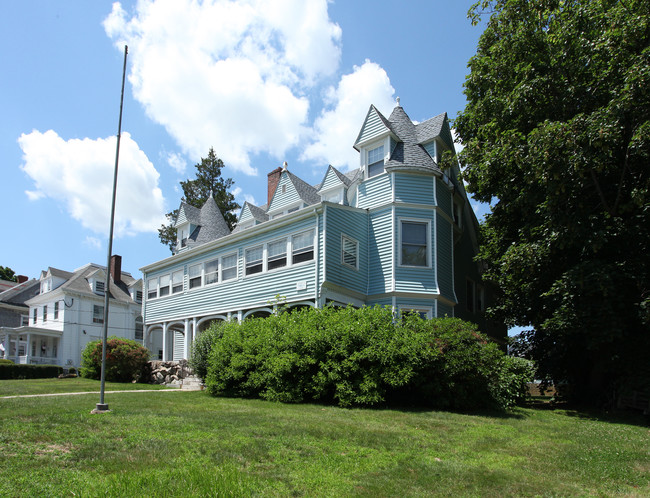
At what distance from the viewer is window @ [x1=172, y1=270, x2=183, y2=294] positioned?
2295cm

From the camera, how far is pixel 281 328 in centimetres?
1209

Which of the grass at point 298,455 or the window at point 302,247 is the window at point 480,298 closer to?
the window at point 302,247

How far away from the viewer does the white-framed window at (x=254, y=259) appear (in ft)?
60.9

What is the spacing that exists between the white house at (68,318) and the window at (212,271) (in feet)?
62.3

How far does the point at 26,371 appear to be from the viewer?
23797mm

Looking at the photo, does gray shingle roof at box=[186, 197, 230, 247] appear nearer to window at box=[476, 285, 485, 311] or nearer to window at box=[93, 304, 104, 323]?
window at box=[476, 285, 485, 311]

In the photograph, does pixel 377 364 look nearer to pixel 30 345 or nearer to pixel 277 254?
pixel 277 254

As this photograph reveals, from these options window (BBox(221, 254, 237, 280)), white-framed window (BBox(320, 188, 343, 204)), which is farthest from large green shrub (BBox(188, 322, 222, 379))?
white-framed window (BBox(320, 188, 343, 204))

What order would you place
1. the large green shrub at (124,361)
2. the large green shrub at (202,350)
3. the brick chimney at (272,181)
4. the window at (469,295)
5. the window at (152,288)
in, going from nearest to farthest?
the large green shrub at (202,350) → the large green shrub at (124,361) → the window at (469,295) → the window at (152,288) → the brick chimney at (272,181)

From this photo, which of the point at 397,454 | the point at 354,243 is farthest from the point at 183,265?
the point at 397,454

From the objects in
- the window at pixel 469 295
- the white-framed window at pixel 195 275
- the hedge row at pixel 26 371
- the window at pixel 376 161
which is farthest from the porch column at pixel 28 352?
the window at pixel 469 295

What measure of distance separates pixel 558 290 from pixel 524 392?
319 centimetres

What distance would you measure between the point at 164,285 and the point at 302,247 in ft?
34.3

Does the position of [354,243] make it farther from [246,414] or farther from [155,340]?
[155,340]
